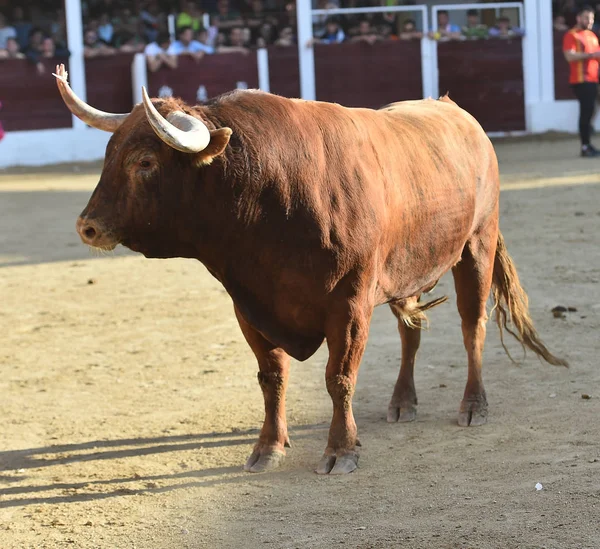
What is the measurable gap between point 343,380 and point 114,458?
37.1 inches

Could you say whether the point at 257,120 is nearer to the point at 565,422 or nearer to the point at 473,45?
the point at 565,422

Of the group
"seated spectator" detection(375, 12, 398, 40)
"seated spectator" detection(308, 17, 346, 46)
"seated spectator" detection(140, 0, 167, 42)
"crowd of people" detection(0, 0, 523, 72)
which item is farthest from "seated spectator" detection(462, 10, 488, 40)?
"seated spectator" detection(140, 0, 167, 42)

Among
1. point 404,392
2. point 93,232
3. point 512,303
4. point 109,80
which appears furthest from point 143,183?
point 109,80

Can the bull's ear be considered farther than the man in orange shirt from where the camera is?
No

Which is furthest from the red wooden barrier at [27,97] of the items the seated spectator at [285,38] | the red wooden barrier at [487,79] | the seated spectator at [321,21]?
the red wooden barrier at [487,79]

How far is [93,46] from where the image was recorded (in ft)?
49.8

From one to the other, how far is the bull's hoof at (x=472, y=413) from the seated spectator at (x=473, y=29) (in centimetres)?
1194

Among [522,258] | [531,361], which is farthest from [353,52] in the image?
[531,361]

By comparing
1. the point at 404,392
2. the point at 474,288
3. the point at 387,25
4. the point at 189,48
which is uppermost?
the point at 387,25

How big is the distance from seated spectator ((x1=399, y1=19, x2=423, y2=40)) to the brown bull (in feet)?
38.2

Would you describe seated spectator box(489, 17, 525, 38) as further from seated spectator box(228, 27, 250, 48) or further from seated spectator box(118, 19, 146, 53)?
seated spectator box(118, 19, 146, 53)

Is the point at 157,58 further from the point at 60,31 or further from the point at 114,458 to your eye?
the point at 114,458

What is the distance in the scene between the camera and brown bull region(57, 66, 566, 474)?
337 centimetres

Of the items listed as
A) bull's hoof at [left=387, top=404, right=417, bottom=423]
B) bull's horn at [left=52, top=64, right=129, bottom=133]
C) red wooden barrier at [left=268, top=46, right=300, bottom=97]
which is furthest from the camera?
red wooden barrier at [left=268, top=46, right=300, bottom=97]
